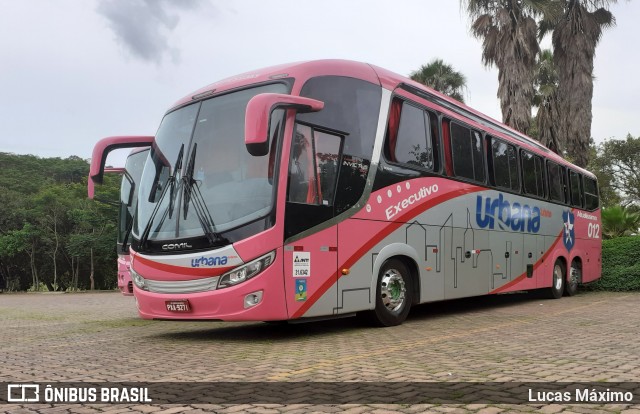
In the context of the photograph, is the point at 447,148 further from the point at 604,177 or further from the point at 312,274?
the point at 604,177

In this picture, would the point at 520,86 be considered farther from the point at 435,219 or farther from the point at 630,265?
the point at 435,219

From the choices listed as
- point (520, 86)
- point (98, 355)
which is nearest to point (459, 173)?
point (98, 355)

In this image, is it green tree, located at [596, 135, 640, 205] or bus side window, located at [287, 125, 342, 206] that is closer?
bus side window, located at [287, 125, 342, 206]

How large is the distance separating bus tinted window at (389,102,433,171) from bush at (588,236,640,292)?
12.4 m

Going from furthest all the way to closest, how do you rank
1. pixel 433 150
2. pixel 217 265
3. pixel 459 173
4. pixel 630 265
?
pixel 630 265, pixel 459 173, pixel 433 150, pixel 217 265

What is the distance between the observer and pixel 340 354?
6.70 meters

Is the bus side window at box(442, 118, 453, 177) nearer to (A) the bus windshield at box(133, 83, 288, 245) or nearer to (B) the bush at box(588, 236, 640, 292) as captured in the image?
(A) the bus windshield at box(133, 83, 288, 245)

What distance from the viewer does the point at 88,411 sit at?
14.4 ft

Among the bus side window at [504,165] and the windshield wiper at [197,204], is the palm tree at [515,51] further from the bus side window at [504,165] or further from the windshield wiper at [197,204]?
the windshield wiper at [197,204]

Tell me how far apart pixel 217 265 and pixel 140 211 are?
1.82 m

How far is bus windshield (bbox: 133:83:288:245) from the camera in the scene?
7746 mm

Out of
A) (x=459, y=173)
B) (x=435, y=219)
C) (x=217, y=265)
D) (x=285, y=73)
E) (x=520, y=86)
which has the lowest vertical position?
(x=217, y=265)

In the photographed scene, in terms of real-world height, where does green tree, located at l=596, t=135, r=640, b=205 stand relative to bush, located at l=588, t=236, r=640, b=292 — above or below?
above

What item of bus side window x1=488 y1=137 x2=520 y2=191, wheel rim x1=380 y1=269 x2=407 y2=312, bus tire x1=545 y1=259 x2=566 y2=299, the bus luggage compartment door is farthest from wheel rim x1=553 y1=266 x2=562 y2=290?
the bus luggage compartment door
